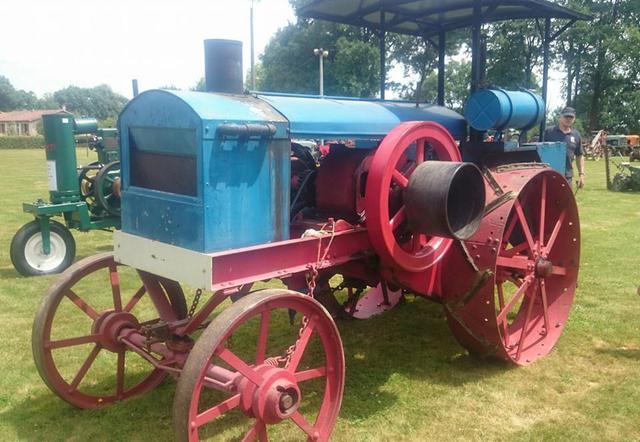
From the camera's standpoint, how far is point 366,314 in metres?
4.86

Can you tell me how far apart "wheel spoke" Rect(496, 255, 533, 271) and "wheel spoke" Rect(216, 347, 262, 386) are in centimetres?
186

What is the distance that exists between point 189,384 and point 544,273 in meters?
2.59

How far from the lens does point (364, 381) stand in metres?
3.68

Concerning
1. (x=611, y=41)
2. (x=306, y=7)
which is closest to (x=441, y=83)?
(x=306, y=7)

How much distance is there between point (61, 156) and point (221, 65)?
165 inches

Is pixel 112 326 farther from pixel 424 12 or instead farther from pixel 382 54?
pixel 424 12

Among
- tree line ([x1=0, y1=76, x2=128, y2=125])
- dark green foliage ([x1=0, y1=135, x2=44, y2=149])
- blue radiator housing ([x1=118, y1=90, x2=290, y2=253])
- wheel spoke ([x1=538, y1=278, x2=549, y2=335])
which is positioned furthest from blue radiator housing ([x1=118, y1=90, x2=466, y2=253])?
tree line ([x1=0, y1=76, x2=128, y2=125])

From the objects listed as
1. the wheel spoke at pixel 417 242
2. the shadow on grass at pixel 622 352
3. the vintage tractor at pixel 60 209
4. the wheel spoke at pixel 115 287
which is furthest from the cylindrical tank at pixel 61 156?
the shadow on grass at pixel 622 352

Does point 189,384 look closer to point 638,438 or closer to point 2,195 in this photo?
point 638,438

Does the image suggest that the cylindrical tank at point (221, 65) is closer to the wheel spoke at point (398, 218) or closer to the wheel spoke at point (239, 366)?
the wheel spoke at point (398, 218)

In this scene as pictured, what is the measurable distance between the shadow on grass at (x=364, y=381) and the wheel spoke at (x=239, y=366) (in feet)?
2.89

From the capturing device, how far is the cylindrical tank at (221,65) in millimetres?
2963

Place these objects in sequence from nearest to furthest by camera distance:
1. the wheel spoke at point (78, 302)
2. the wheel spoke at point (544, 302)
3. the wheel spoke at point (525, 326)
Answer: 1. the wheel spoke at point (78, 302)
2. the wheel spoke at point (525, 326)
3. the wheel spoke at point (544, 302)

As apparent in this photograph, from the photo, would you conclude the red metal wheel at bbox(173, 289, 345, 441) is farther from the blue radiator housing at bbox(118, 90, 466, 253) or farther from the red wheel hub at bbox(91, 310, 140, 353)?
the red wheel hub at bbox(91, 310, 140, 353)
